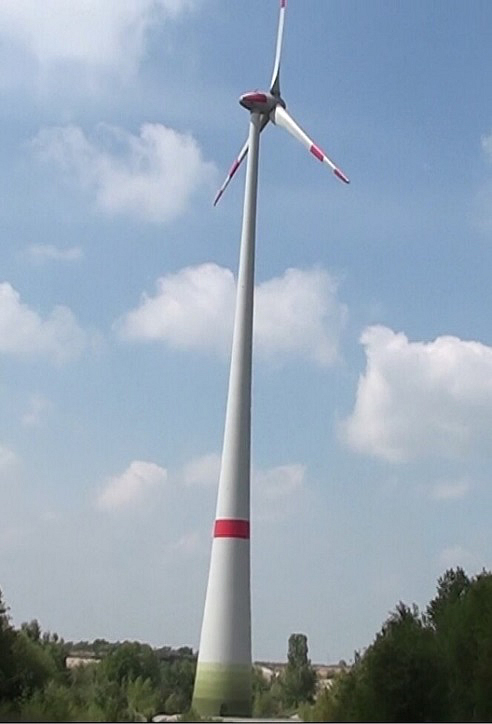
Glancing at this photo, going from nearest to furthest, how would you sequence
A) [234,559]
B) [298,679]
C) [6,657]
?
[6,657], [234,559], [298,679]

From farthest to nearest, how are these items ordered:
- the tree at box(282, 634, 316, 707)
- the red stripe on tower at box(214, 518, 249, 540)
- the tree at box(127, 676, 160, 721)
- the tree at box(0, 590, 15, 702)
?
the tree at box(282, 634, 316, 707)
the red stripe on tower at box(214, 518, 249, 540)
the tree at box(127, 676, 160, 721)
the tree at box(0, 590, 15, 702)

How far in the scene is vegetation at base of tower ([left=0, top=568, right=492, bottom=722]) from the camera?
114ft

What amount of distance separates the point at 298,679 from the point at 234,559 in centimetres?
2225

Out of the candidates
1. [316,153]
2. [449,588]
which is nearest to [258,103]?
[316,153]

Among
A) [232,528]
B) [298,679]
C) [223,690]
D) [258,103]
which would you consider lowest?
[223,690]

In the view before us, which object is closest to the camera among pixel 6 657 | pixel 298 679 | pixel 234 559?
pixel 6 657

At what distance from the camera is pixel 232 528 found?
4106cm

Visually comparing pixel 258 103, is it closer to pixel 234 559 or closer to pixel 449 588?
pixel 234 559

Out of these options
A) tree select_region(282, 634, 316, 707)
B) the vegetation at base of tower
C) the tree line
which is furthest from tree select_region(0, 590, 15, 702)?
tree select_region(282, 634, 316, 707)

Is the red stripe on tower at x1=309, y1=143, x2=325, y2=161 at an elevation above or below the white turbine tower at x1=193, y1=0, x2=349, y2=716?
above

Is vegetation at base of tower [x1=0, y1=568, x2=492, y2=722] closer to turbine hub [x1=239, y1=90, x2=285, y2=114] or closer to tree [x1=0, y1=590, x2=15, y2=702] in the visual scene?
tree [x1=0, y1=590, x2=15, y2=702]

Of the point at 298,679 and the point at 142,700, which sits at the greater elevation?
the point at 298,679

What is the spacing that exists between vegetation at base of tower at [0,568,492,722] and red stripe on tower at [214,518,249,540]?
6.26m

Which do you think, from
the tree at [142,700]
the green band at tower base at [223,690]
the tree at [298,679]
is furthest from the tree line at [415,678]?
the tree at [298,679]
